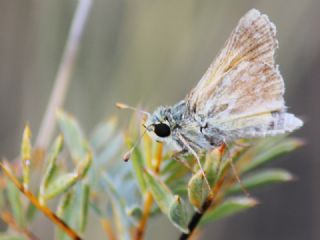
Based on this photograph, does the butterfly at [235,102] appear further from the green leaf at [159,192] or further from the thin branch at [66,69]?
the thin branch at [66,69]

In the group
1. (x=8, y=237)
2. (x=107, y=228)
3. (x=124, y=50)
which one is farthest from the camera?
(x=124, y=50)

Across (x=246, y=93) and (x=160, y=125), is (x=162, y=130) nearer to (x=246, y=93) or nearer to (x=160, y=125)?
(x=160, y=125)

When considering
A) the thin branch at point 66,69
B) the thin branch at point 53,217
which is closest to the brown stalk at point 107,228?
the thin branch at point 53,217

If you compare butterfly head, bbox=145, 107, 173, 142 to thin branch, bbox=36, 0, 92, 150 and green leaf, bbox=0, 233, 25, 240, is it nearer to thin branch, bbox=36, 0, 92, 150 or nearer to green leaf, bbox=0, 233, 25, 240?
green leaf, bbox=0, 233, 25, 240

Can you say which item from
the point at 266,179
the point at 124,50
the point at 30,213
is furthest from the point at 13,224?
the point at 124,50

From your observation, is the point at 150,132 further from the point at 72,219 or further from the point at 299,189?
the point at 299,189
